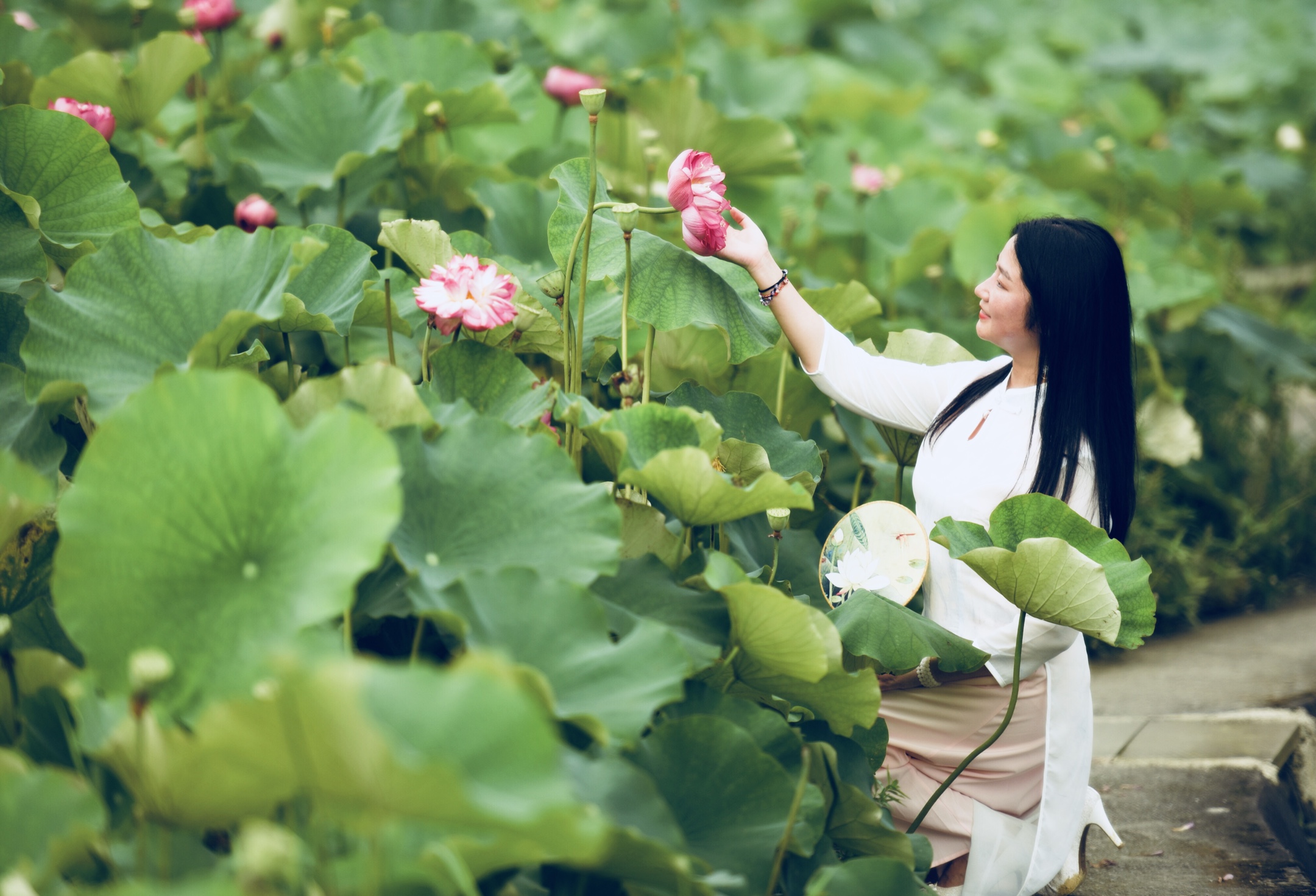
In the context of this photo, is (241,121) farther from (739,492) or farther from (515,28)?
(739,492)

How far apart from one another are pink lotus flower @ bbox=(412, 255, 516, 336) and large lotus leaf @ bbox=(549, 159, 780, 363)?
169 millimetres

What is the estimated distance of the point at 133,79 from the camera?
189 centimetres

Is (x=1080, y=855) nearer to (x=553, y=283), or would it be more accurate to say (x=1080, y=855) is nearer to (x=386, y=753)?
(x=553, y=283)

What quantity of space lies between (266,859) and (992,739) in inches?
34.9

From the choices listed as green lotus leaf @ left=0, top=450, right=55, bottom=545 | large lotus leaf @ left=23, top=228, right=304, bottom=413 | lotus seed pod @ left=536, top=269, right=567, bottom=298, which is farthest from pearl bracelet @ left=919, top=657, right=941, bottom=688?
green lotus leaf @ left=0, top=450, right=55, bottom=545

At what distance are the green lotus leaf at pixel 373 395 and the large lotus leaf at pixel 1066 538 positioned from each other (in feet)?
1.91

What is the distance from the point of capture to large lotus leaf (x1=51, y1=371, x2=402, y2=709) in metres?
0.90

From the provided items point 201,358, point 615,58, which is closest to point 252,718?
point 201,358

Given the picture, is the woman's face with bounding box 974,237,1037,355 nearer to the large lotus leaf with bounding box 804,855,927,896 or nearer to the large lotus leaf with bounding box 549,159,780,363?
the large lotus leaf with bounding box 549,159,780,363

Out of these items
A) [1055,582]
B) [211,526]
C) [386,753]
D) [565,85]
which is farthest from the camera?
[565,85]

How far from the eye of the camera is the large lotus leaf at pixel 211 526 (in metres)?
0.90

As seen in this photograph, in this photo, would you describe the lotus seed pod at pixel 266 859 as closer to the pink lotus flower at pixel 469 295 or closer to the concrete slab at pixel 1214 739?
the pink lotus flower at pixel 469 295

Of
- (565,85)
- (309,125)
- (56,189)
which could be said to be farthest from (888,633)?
(565,85)

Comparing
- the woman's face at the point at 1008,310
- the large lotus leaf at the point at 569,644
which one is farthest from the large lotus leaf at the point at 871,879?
the woman's face at the point at 1008,310
